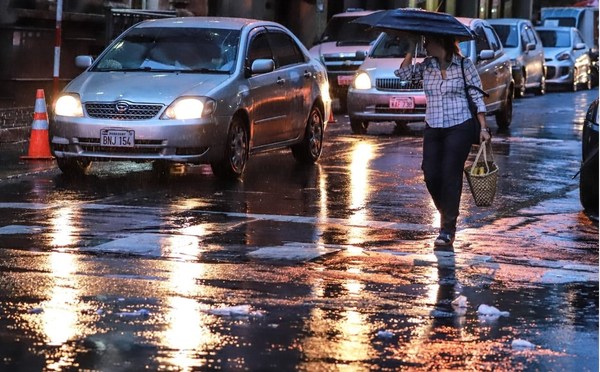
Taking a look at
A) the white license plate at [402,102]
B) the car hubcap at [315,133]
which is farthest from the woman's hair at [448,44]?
the white license plate at [402,102]

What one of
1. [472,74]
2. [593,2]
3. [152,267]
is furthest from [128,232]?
[593,2]

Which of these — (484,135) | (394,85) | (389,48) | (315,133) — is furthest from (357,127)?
(484,135)

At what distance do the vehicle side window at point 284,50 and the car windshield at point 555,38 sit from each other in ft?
85.3

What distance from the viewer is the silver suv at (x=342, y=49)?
28.4 m

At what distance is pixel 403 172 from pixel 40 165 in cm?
377

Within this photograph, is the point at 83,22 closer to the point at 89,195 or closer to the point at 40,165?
the point at 40,165

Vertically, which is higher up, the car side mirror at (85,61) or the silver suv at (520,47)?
the car side mirror at (85,61)

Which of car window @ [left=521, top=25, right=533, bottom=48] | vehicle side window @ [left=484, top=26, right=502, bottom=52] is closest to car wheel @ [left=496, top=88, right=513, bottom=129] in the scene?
vehicle side window @ [left=484, top=26, right=502, bottom=52]

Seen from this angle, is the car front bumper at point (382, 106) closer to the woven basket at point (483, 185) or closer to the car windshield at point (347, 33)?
the car windshield at point (347, 33)

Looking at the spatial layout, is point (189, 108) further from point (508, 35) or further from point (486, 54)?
point (508, 35)

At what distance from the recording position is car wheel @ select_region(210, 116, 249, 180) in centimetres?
1495

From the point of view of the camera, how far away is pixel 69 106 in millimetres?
14742

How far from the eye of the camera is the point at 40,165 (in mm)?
16172

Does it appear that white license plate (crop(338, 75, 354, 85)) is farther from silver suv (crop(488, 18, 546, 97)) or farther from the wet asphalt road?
the wet asphalt road
